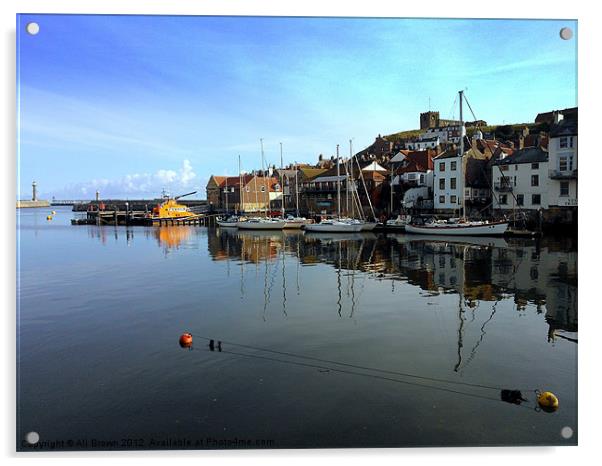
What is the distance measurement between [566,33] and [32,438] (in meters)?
8.03

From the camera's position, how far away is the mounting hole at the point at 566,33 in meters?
6.30

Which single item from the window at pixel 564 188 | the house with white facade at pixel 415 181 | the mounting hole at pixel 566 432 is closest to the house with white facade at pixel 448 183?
the house with white facade at pixel 415 181

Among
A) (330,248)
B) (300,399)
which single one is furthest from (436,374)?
(330,248)

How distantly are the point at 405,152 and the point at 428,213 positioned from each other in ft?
45.0

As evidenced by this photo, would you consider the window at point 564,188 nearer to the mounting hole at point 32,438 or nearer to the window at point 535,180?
the window at point 535,180

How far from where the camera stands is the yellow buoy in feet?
19.4

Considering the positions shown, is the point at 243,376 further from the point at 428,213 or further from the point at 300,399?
the point at 428,213

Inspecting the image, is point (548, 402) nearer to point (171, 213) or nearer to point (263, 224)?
point (263, 224)

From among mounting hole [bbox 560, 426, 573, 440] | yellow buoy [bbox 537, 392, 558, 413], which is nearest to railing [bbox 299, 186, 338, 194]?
yellow buoy [bbox 537, 392, 558, 413]

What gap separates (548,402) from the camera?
5969mm

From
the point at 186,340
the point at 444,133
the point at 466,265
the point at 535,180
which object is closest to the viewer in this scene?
the point at 186,340

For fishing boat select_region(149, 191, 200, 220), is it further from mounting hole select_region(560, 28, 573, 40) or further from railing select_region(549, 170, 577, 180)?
mounting hole select_region(560, 28, 573, 40)

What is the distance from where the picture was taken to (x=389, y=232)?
133 feet

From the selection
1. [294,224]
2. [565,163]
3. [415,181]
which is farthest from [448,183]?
[294,224]
